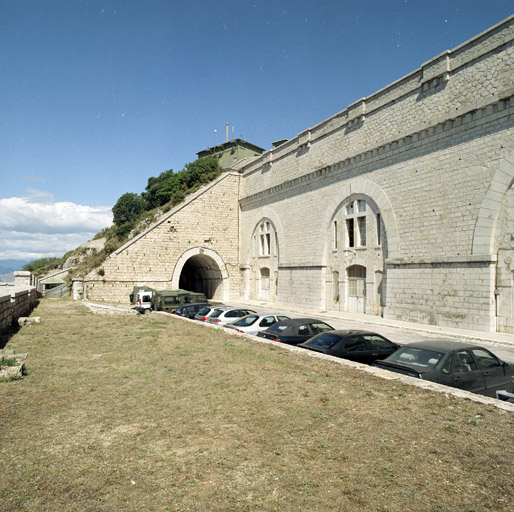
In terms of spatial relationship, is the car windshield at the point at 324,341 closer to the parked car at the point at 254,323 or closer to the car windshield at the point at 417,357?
the car windshield at the point at 417,357

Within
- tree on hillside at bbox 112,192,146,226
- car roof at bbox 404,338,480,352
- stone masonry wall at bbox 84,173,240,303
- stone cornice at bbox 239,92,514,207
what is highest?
tree on hillside at bbox 112,192,146,226

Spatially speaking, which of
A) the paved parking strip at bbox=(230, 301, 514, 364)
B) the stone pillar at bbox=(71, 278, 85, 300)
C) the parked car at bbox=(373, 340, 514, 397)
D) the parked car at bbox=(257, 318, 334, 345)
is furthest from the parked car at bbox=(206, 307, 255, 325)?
the stone pillar at bbox=(71, 278, 85, 300)

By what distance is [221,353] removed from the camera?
34.9 feet

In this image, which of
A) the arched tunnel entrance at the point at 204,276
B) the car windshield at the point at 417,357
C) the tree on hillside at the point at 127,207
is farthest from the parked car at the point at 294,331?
the tree on hillside at the point at 127,207

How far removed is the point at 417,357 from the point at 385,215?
12225 millimetres

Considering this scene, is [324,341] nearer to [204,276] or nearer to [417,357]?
[417,357]

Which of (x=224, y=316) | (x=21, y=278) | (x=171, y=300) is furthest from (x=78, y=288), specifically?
(x=224, y=316)

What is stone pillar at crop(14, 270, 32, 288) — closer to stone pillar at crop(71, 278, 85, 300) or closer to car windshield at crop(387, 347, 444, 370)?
stone pillar at crop(71, 278, 85, 300)

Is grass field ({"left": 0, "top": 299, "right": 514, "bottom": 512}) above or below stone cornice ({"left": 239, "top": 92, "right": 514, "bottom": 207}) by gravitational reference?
below

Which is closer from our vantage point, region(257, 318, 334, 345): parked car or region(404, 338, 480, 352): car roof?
region(404, 338, 480, 352): car roof

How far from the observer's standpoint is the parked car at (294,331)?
40.3 ft

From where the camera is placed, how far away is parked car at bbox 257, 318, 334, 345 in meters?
12.3

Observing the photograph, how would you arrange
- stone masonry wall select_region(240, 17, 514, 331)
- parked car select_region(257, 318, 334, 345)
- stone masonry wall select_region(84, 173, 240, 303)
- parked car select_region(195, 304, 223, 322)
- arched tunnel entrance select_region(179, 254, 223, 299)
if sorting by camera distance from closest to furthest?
parked car select_region(257, 318, 334, 345)
stone masonry wall select_region(240, 17, 514, 331)
parked car select_region(195, 304, 223, 322)
stone masonry wall select_region(84, 173, 240, 303)
arched tunnel entrance select_region(179, 254, 223, 299)

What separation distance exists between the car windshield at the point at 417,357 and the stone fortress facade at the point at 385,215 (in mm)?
7966
